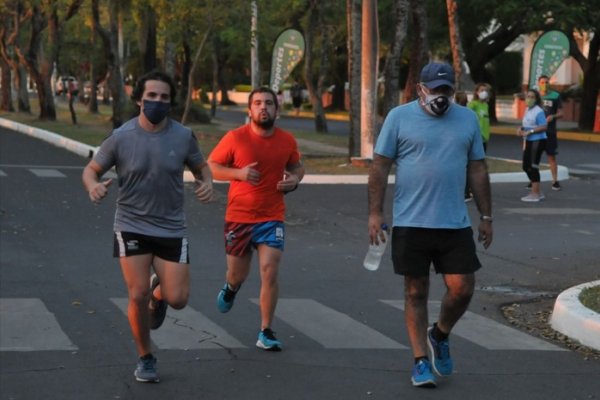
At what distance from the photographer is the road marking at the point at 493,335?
28.5 feet

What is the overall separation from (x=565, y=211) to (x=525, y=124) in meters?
2.04

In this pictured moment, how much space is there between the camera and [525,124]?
19453 millimetres

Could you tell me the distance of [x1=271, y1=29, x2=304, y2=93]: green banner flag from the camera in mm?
33000

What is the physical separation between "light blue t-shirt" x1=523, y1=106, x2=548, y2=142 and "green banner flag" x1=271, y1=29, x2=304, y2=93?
1422cm

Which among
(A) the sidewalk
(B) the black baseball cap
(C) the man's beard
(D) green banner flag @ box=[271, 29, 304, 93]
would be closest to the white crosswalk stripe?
(A) the sidewalk

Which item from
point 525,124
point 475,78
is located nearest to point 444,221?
point 525,124

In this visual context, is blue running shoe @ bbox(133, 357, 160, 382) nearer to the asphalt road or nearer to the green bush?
the asphalt road

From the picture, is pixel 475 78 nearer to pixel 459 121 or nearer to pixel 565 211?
pixel 565 211

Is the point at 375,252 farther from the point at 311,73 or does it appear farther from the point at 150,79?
the point at 311,73

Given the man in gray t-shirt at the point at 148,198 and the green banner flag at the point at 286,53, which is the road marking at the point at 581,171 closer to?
the green banner flag at the point at 286,53

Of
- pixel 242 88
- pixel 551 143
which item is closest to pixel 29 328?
pixel 551 143

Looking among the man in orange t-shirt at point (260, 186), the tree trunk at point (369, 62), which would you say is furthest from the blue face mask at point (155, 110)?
the tree trunk at point (369, 62)

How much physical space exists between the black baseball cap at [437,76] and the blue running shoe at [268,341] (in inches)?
84.0

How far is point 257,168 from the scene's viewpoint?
8586 millimetres
